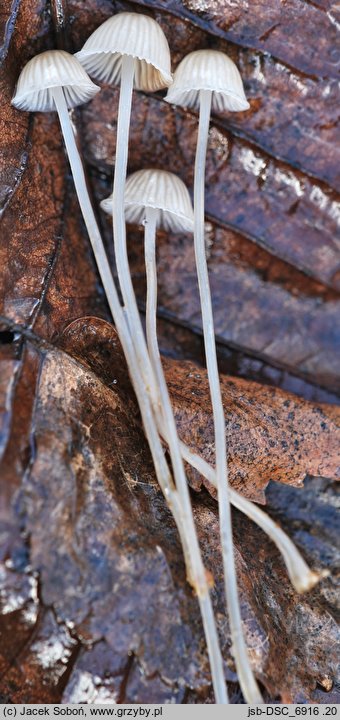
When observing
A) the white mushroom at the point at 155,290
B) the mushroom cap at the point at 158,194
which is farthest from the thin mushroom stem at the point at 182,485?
the mushroom cap at the point at 158,194

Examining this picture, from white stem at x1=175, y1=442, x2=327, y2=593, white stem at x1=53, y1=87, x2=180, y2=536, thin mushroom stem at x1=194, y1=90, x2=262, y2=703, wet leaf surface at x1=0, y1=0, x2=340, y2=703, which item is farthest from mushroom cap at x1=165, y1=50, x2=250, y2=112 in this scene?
white stem at x1=175, y1=442, x2=327, y2=593

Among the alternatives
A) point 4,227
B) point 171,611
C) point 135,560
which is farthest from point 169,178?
point 171,611

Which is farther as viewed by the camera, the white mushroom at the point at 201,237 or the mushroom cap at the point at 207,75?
the mushroom cap at the point at 207,75

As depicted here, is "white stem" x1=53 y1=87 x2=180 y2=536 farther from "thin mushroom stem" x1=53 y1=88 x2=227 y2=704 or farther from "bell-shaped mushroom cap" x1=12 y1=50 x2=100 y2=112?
"bell-shaped mushroom cap" x1=12 y1=50 x2=100 y2=112

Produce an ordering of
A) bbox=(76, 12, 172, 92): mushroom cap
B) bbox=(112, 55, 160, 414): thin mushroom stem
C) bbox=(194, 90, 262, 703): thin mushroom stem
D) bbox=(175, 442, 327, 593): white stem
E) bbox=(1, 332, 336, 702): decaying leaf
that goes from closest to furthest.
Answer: bbox=(1, 332, 336, 702): decaying leaf < bbox=(194, 90, 262, 703): thin mushroom stem < bbox=(175, 442, 327, 593): white stem < bbox=(76, 12, 172, 92): mushroom cap < bbox=(112, 55, 160, 414): thin mushroom stem

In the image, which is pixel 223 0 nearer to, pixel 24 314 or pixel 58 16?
pixel 58 16

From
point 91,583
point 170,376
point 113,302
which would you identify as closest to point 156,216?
point 113,302

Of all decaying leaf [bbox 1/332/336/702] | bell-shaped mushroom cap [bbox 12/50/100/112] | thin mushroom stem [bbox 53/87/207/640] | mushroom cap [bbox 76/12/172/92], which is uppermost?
mushroom cap [bbox 76/12/172/92]

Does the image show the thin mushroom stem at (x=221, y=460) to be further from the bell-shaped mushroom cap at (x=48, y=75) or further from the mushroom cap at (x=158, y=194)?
the bell-shaped mushroom cap at (x=48, y=75)

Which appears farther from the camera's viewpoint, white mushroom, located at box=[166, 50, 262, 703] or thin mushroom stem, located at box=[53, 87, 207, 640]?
thin mushroom stem, located at box=[53, 87, 207, 640]
